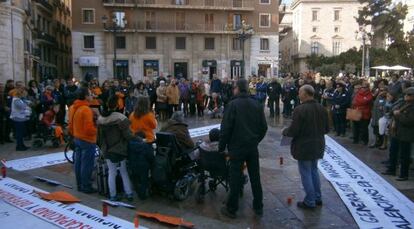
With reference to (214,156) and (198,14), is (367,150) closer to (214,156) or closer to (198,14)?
(214,156)

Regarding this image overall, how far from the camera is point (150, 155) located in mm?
7156

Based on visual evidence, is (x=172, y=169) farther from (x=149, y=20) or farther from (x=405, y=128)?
(x=149, y=20)

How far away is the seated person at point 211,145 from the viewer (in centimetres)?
724

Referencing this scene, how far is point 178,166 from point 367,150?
6109 mm

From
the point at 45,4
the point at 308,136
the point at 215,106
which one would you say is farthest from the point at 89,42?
the point at 308,136

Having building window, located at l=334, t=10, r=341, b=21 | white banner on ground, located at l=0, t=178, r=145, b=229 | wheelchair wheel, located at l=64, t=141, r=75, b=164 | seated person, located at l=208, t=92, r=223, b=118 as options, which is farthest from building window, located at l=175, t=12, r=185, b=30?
white banner on ground, located at l=0, t=178, r=145, b=229

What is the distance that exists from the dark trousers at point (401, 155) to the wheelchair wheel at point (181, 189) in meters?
3.93

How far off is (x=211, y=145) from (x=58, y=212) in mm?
2473

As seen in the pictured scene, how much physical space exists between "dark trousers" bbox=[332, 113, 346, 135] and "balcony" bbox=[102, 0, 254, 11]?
38714 mm

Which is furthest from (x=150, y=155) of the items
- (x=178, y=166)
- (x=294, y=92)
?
(x=294, y=92)

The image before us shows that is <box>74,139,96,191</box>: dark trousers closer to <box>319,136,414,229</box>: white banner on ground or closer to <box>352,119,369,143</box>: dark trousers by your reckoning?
<box>319,136,414,229</box>: white banner on ground

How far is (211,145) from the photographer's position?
730 centimetres

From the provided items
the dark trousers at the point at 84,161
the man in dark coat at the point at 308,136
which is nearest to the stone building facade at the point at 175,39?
the dark trousers at the point at 84,161

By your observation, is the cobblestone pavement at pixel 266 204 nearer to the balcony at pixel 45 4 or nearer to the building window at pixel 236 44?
the balcony at pixel 45 4
